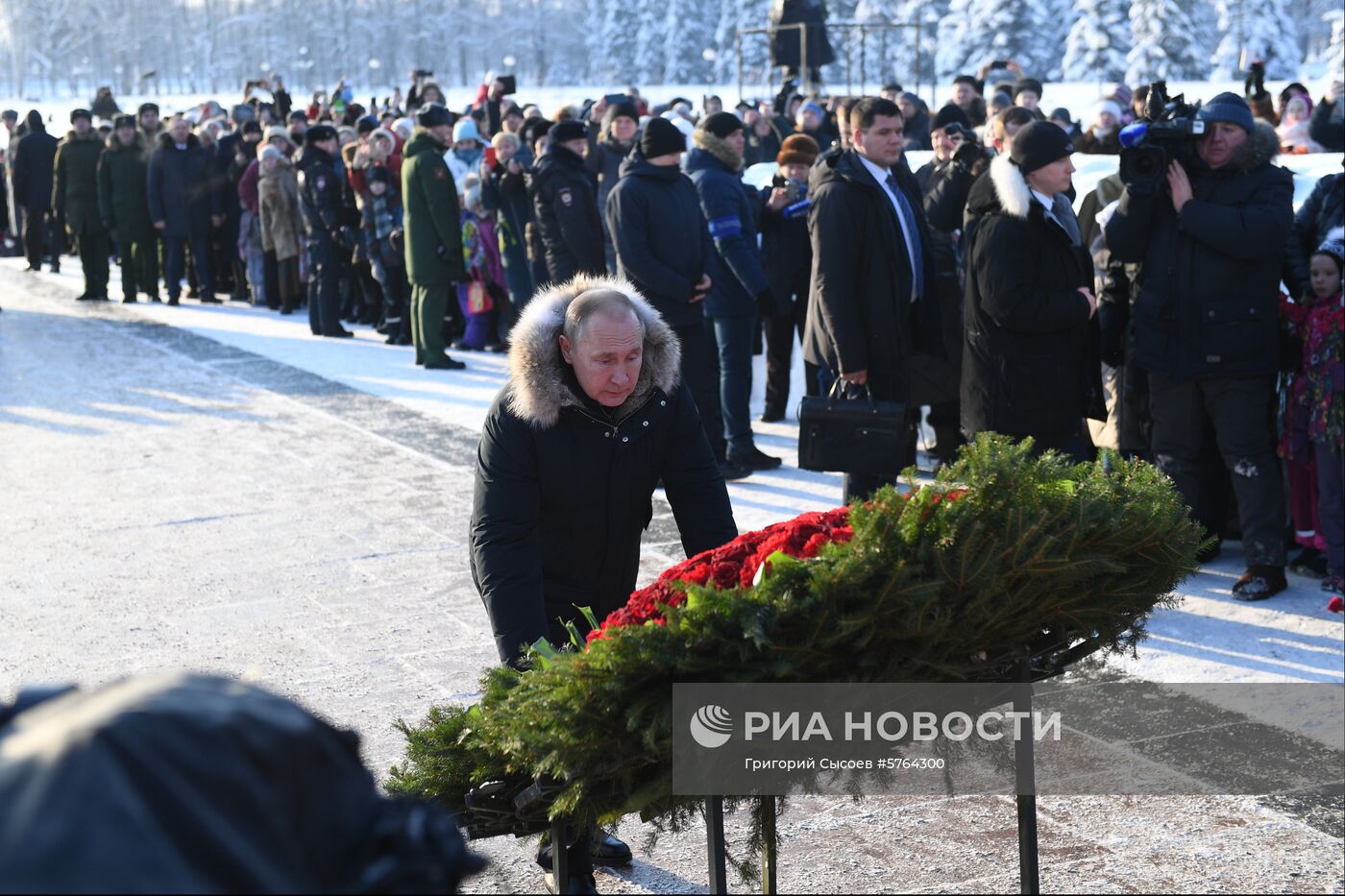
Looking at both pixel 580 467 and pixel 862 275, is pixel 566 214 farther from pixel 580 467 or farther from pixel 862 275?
pixel 580 467

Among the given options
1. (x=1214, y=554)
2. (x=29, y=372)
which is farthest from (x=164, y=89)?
(x=1214, y=554)

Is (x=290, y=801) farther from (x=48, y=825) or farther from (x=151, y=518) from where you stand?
(x=151, y=518)

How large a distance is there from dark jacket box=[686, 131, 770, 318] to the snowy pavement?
3.64 feet

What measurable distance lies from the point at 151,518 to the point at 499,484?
5049 millimetres

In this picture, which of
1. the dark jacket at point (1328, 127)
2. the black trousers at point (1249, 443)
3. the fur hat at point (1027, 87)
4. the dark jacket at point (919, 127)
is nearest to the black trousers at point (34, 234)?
the dark jacket at point (919, 127)

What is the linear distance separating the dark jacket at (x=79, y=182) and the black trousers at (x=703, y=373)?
12.0 meters

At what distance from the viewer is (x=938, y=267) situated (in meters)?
8.62

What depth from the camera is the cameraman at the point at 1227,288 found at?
6395mm

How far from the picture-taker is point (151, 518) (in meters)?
8.45

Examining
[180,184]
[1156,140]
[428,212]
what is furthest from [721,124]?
[180,184]

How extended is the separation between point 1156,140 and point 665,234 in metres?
2.91

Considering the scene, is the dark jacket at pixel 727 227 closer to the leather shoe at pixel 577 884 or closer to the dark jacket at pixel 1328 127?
the leather shoe at pixel 577 884

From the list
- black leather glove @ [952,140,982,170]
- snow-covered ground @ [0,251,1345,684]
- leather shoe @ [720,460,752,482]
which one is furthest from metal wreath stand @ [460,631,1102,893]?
leather shoe @ [720,460,752,482]

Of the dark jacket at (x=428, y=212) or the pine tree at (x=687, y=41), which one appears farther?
the pine tree at (x=687, y=41)
